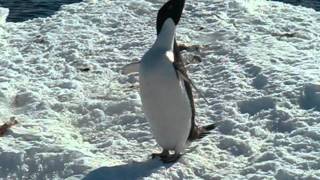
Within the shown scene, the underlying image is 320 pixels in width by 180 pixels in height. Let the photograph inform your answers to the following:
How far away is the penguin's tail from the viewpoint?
5273 millimetres

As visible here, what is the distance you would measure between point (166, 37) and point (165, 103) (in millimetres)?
495

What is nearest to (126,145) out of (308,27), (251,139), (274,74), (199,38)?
(251,139)

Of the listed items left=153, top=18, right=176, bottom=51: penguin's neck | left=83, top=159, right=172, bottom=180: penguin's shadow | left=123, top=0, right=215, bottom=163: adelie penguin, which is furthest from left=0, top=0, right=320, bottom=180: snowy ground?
left=153, top=18, right=176, bottom=51: penguin's neck

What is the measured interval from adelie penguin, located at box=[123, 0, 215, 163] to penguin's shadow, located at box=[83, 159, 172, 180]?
14 cm

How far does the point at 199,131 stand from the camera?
17.7ft

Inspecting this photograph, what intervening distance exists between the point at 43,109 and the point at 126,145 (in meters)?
1.10

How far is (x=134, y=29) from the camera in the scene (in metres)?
8.87

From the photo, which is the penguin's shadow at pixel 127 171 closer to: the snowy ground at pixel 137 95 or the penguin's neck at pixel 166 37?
the snowy ground at pixel 137 95

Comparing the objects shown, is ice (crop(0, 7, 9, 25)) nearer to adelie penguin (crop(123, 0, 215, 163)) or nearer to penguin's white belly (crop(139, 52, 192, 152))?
adelie penguin (crop(123, 0, 215, 163))

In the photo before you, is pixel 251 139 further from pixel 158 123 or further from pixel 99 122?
pixel 99 122

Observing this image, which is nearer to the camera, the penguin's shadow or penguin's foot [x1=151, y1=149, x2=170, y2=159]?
the penguin's shadow

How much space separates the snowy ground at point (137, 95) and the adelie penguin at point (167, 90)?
7.4 inches

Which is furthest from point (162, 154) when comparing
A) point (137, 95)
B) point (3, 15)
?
point (3, 15)

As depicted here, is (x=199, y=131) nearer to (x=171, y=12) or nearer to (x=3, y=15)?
(x=171, y=12)
